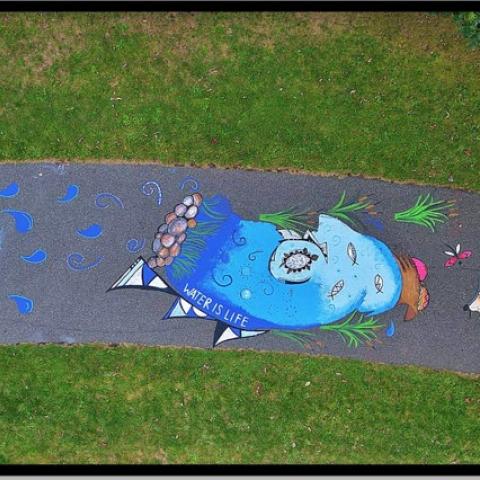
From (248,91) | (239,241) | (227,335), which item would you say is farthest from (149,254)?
(248,91)

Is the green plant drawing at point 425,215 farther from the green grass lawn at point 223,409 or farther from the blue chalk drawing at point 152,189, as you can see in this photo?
the blue chalk drawing at point 152,189

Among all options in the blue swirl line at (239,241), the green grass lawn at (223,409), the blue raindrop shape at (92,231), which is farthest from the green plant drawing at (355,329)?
the blue raindrop shape at (92,231)

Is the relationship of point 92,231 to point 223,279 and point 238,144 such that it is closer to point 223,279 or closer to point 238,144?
point 223,279

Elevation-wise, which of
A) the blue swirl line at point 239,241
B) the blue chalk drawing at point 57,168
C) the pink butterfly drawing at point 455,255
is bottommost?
the blue swirl line at point 239,241

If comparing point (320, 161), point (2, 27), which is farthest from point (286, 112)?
point (2, 27)

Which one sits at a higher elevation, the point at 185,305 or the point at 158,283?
the point at 158,283

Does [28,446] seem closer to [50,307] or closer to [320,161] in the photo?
[50,307]

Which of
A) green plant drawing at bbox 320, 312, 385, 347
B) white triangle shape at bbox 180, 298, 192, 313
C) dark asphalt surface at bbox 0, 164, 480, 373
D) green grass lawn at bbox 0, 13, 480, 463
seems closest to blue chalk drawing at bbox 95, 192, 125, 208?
dark asphalt surface at bbox 0, 164, 480, 373
